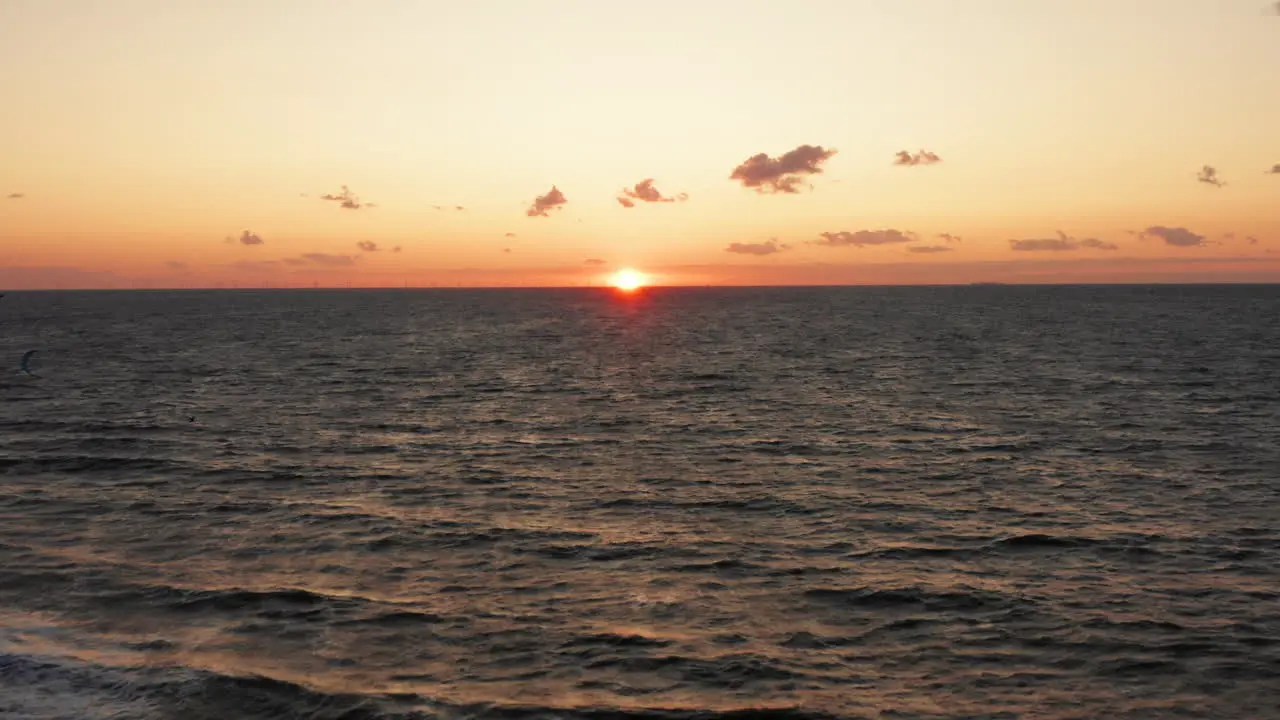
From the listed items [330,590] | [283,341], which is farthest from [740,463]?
[283,341]

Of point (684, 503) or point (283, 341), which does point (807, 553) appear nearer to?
point (684, 503)

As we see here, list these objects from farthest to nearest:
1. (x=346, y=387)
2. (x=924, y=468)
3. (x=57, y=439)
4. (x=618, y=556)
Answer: (x=346, y=387) < (x=57, y=439) < (x=924, y=468) < (x=618, y=556)

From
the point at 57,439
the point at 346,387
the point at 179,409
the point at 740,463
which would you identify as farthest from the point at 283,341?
the point at 740,463

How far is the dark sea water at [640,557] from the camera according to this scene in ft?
69.0

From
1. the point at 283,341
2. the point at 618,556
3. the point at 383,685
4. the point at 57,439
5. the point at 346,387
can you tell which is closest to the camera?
the point at 383,685

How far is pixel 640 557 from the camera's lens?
3016 centimetres

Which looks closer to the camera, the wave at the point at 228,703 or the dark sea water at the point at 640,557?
the wave at the point at 228,703

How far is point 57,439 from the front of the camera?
51.3m

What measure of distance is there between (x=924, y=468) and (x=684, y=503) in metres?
13.5

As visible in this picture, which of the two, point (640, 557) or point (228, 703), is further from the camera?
point (640, 557)

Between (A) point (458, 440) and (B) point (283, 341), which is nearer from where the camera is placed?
(A) point (458, 440)

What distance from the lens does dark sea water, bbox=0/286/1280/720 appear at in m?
21.0

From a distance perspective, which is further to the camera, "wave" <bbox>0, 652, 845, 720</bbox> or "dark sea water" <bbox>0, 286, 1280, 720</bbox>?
"dark sea water" <bbox>0, 286, 1280, 720</bbox>

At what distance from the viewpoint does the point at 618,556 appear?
30234mm
